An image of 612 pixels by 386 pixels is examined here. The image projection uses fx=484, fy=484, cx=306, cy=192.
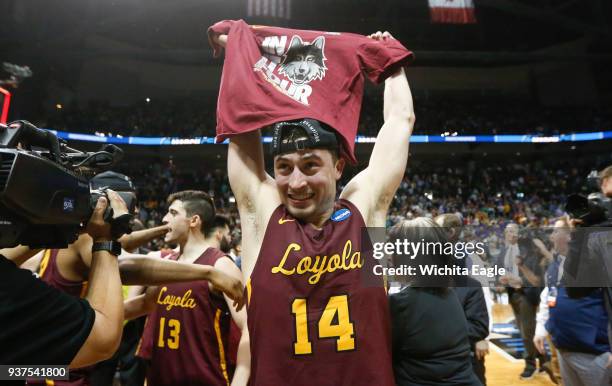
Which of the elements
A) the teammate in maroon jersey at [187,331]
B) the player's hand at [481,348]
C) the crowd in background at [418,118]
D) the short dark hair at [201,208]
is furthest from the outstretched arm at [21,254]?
the crowd in background at [418,118]

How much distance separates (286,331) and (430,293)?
974 mm

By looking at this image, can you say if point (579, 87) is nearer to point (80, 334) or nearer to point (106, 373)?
point (106, 373)

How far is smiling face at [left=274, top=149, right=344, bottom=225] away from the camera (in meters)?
1.72

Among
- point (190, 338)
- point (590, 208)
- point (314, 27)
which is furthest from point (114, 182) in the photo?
point (314, 27)

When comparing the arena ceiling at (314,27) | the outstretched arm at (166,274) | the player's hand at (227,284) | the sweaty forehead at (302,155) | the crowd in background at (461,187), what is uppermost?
→ the arena ceiling at (314,27)

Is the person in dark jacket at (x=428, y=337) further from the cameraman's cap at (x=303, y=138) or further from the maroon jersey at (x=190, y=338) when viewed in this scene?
the maroon jersey at (x=190, y=338)

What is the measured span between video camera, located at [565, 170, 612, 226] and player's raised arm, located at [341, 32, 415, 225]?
3.62 ft

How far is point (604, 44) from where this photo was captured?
20781mm

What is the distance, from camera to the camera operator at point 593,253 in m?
2.48

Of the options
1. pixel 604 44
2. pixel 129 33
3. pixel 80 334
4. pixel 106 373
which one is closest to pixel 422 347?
pixel 80 334

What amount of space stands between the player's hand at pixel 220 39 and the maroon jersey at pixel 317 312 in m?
0.92

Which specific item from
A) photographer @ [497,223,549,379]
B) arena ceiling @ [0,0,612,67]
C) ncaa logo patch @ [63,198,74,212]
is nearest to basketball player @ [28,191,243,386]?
ncaa logo patch @ [63,198,74,212]

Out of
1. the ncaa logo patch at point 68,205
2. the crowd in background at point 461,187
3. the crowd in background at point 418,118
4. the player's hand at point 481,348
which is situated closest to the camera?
the ncaa logo patch at point 68,205

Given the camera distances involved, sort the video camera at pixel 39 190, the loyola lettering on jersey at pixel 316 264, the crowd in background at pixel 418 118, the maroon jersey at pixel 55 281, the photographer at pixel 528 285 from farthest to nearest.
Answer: the crowd in background at pixel 418 118, the photographer at pixel 528 285, the maroon jersey at pixel 55 281, the loyola lettering on jersey at pixel 316 264, the video camera at pixel 39 190
